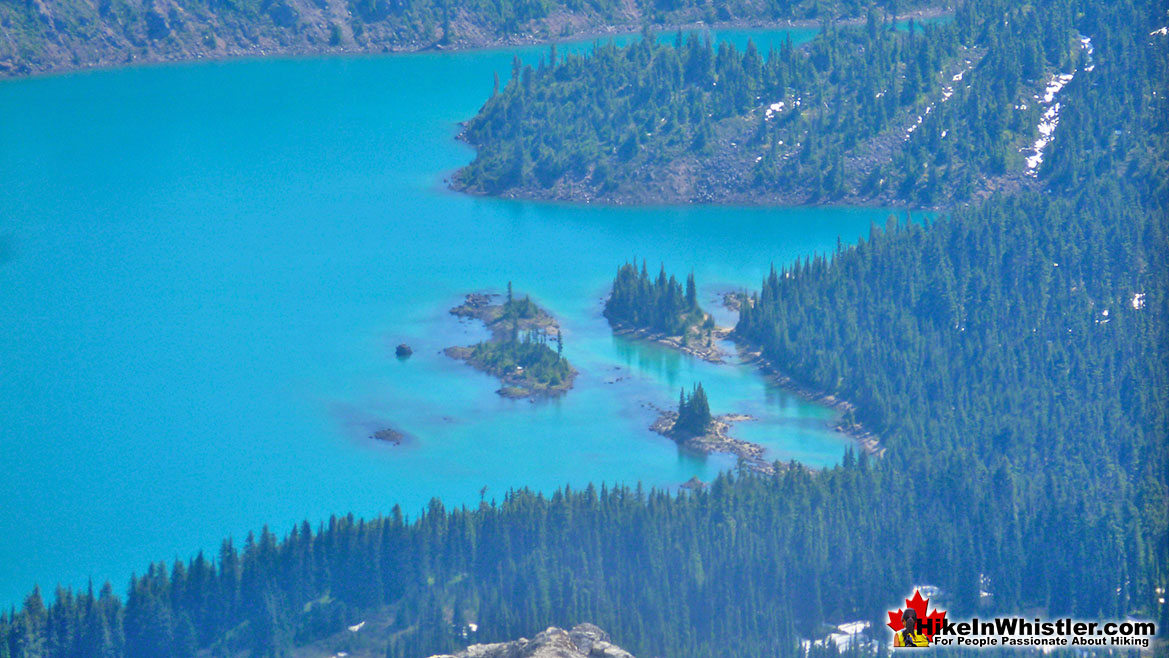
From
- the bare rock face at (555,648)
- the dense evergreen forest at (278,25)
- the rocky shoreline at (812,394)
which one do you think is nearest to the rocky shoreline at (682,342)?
the rocky shoreline at (812,394)

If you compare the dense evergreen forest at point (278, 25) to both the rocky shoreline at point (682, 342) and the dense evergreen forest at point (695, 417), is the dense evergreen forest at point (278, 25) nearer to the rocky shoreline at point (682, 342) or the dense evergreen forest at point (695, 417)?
the rocky shoreline at point (682, 342)

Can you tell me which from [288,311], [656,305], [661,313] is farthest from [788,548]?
[288,311]

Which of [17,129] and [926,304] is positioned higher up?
[17,129]

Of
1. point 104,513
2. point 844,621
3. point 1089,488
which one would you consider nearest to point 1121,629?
point 844,621

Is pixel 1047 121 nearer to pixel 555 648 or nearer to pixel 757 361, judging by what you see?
pixel 757 361

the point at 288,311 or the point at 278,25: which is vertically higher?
the point at 278,25

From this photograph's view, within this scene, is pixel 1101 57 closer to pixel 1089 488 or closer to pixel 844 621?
pixel 1089 488
